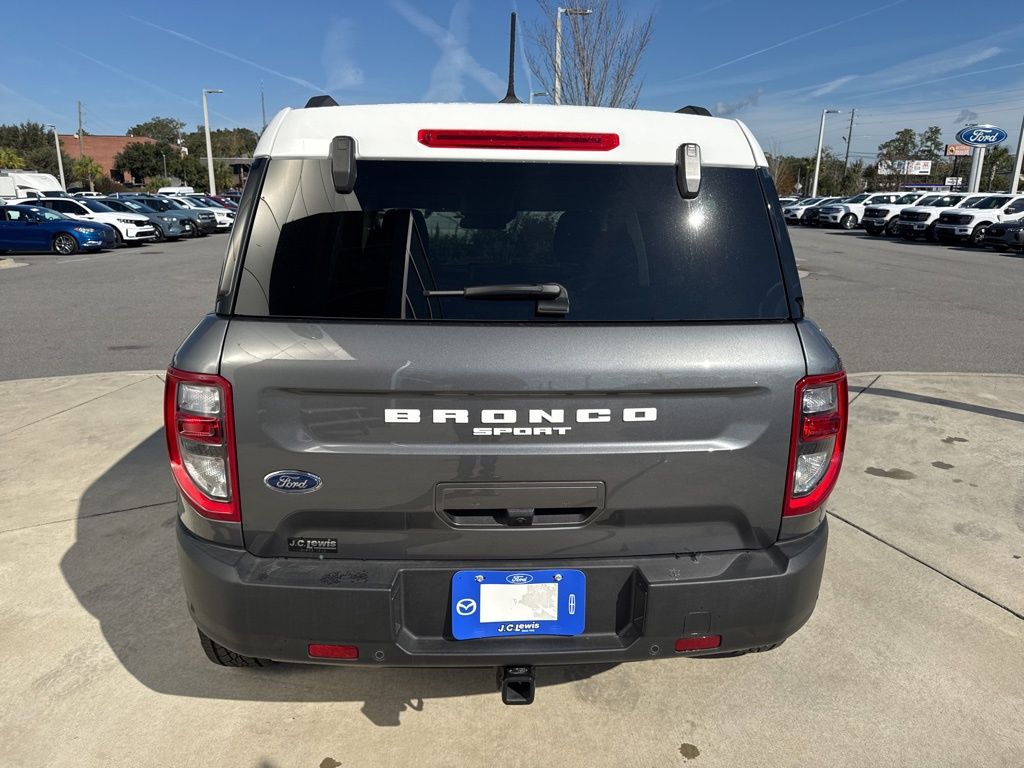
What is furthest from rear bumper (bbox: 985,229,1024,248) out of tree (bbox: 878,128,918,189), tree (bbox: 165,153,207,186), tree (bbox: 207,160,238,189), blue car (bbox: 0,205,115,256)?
tree (bbox: 165,153,207,186)

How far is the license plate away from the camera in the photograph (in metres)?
2.04

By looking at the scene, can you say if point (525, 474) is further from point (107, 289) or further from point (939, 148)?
point (939, 148)

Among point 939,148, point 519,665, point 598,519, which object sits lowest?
point 519,665

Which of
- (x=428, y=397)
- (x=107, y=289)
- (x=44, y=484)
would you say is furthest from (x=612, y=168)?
(x=107, y=289)

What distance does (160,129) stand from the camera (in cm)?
11000

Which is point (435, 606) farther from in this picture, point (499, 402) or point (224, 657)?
point (224, 657)

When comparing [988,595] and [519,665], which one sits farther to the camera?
[988,595]

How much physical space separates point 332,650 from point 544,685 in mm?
1035

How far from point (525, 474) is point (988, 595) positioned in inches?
108

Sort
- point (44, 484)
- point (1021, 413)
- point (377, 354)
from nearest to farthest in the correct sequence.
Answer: point (377, 354), point (44, 484), point (1021, 413)

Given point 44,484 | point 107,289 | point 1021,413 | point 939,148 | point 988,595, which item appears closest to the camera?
point 988,595

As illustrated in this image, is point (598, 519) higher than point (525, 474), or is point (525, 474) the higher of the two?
point (525, 474)

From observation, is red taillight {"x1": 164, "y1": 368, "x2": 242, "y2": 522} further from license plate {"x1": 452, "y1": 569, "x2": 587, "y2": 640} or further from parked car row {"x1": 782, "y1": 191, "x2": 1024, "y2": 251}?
parked car row {"x1": 782, "y1": 191, "x2": 1024, "y2": 251}

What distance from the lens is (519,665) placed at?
2.11 meters
